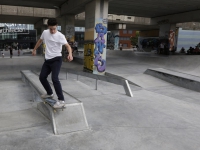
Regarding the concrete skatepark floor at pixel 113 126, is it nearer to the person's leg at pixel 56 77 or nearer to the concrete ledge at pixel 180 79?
the person's leg at pixel 56 77

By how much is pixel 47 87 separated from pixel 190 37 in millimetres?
48176

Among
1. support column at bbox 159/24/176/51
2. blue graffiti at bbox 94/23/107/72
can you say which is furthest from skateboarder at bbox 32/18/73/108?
support column at bbox 159/24/176/51

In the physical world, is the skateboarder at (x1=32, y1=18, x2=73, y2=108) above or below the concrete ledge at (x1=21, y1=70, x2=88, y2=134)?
above

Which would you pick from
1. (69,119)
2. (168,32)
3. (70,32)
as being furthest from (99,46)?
(168,32)

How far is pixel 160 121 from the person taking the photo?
5.08m

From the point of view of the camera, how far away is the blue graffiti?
13.4 m

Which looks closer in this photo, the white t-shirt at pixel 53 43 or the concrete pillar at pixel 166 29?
the white t-shirt at pixel 53 43

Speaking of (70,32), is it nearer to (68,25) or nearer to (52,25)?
(68,25)

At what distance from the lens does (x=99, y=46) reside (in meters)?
13.6

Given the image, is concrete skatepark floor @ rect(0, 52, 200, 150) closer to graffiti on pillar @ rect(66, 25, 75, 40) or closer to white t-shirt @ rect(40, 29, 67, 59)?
white t-shirt @ rect(40, 29, 67, 59)

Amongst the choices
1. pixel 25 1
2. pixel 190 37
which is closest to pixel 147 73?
pixel 25 1

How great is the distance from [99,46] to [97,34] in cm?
85

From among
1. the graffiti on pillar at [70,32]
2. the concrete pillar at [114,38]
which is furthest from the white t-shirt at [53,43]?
the concrete pillar at [114,38]

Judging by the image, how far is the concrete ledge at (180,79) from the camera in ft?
32.6
